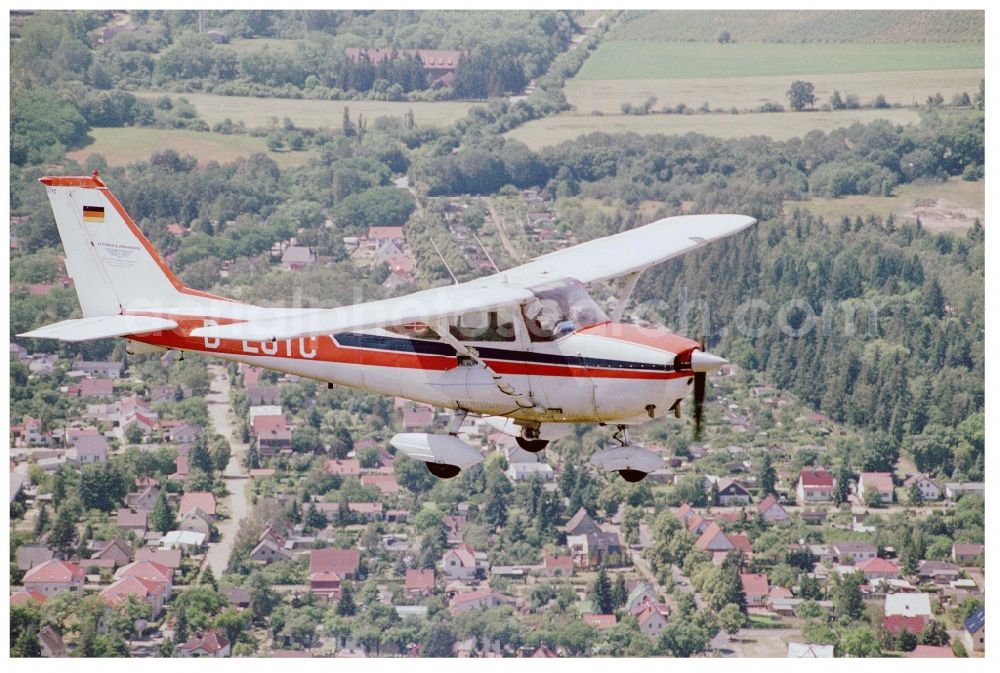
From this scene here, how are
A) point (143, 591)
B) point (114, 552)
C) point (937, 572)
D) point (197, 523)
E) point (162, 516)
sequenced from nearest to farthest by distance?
point (143, 591)
point (114, 552)
point (197, 523)
point (162, 516)
point (937, 572)

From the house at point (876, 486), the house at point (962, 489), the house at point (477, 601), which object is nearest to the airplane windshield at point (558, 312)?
the house at point (477, 601)

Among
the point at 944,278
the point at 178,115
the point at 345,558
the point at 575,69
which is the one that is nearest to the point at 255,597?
the point at 345,558

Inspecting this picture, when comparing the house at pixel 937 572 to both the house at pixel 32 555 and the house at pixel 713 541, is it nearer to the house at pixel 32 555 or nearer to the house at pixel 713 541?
the house at pixel 713 541

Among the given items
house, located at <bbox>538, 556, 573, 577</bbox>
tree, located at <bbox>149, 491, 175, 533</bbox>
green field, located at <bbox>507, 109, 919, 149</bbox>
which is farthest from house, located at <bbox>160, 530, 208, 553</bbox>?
green field, located at <bbox>507, 109, 919, 149</bbox>

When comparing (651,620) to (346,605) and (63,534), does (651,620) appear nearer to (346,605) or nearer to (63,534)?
(346,605)

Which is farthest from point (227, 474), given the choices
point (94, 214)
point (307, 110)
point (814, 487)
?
point (94, 214)

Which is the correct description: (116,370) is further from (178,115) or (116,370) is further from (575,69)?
(575,69)
